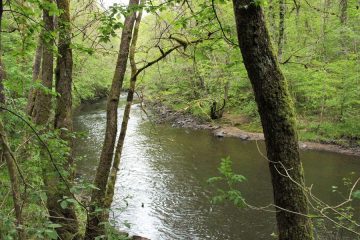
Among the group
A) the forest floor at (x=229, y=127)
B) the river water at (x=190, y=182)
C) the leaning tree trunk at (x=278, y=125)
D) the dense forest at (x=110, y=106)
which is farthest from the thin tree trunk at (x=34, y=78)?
the forest floor at (x=229, y=127)

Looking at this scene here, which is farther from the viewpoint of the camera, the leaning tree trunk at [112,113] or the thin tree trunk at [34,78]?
the thin tree trunk at [34,78]

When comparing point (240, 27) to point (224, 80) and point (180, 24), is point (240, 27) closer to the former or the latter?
point (180, 24)

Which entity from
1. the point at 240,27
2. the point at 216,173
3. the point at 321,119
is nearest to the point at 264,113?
the point at 240,27

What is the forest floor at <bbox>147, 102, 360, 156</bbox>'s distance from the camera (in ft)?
59.9

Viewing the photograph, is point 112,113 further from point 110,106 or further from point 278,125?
point 278,125

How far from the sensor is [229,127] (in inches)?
935

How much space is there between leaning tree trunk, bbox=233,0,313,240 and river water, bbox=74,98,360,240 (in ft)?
9.56

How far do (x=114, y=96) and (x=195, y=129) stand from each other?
705 inches

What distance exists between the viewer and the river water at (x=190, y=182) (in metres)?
10.0

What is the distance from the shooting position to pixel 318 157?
1686 cm

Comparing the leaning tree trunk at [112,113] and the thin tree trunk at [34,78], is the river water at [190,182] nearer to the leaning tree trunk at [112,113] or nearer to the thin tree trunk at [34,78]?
the leaning tree trunk at [112,113]

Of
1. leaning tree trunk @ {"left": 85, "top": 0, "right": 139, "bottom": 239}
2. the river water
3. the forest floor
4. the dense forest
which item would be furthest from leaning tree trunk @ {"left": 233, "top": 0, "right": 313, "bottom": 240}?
the forest floor

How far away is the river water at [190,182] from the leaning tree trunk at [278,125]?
2.91 m

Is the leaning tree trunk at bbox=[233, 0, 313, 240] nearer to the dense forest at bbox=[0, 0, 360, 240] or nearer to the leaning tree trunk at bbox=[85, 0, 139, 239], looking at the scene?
the dense forest at bbox=[0, 0, 360, 240]
